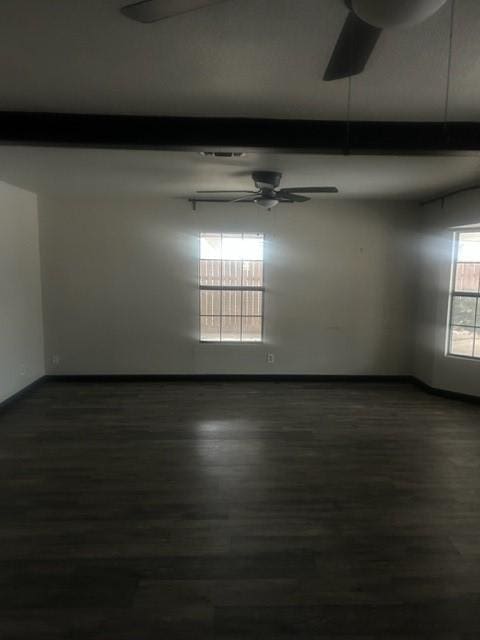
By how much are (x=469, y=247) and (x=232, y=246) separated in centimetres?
297

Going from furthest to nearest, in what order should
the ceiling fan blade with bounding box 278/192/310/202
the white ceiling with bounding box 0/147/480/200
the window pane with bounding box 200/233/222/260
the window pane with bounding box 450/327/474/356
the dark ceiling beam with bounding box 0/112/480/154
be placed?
the window pane with bounding box 200/233/222/260 < the window pane with bounding box 450/327/474/356 < the ceiling fan blade with bounding box 278/192/310/202 < the white ceiling with bounding box 0/147/480/200 < the dark ceiling beam with bounding box 0/112/480/154

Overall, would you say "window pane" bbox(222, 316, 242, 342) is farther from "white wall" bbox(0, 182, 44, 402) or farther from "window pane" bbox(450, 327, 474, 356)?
"window pane" bbox(450, 327, 474, 356)

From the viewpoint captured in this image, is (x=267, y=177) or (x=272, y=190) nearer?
(x=267, y=177)

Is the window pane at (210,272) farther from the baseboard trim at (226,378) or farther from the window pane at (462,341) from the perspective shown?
the window pane at (462,341)

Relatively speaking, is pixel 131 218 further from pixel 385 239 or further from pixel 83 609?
pixel 83 609

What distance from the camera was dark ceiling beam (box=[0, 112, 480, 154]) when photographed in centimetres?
247

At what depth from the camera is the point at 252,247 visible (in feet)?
17.1

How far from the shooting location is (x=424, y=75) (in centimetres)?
193

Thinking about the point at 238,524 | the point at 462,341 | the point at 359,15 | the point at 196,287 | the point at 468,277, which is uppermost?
the point at 359,15

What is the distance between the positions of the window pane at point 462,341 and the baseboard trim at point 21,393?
538cm

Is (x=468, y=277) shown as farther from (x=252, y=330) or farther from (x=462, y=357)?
(x=252, y=330)

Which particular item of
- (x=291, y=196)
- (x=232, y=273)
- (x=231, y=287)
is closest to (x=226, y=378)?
(x=231, y=287)

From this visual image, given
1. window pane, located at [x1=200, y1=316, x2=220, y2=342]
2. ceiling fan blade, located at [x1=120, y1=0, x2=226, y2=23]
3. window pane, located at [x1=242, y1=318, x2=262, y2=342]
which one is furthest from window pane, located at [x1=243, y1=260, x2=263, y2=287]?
ceiling fan blade, located at [x1=120, y1=0, x2=226, y2=23]

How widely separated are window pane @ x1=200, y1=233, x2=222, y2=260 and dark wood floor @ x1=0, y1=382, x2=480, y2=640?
2.14 metres
